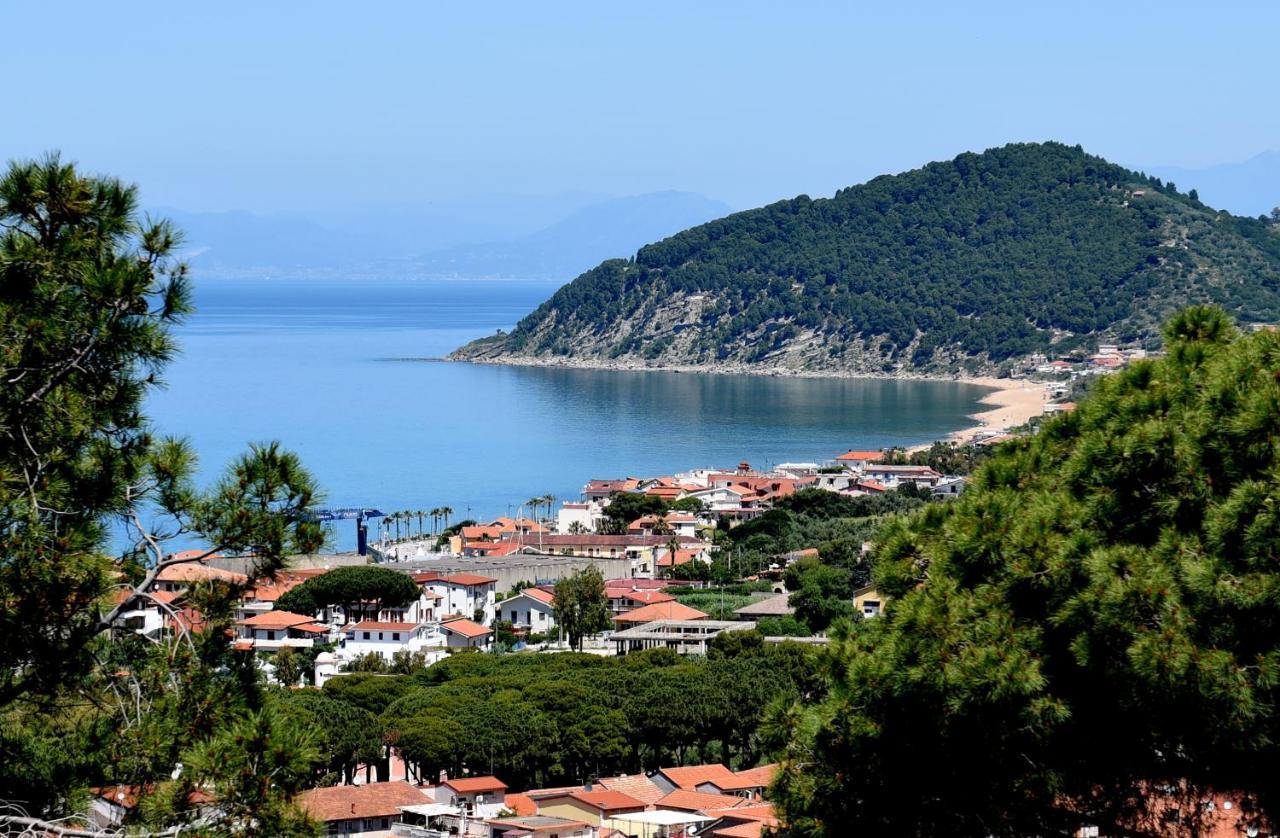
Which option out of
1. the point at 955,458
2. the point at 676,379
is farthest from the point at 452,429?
the point at 676,379

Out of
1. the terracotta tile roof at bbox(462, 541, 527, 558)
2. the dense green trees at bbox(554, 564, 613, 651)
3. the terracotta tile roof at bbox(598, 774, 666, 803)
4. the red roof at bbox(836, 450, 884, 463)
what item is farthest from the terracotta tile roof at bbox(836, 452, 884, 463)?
the terracotta tile roof at bbox(598, 774, 666, 803)

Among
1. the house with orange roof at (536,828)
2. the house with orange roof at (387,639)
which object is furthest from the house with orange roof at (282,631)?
the house with orange roof at (536,828)

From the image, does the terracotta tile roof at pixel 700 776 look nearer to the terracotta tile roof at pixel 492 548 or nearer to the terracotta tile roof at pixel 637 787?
the terracotta tile roof at pixel 637 787

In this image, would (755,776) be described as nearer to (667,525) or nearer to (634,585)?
(634,585)

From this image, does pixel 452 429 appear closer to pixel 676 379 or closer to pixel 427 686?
pixel 676 379

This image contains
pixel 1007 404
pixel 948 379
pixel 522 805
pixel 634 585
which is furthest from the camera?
pixel 948 379

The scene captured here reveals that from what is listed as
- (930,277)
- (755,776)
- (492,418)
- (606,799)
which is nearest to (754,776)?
(755,776)

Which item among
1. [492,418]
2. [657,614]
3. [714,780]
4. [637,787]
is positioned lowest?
[657,614]
